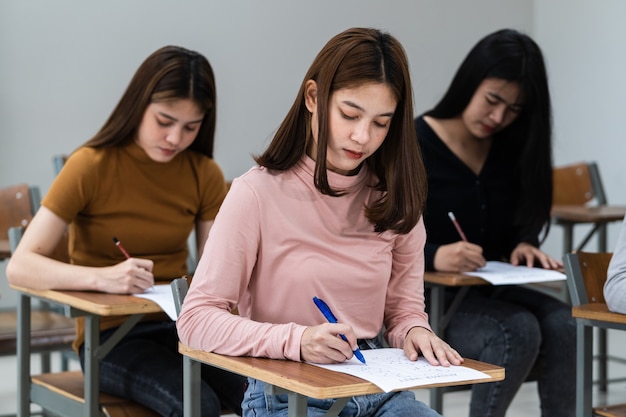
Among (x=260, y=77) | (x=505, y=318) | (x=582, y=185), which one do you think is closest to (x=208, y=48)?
(x=260, y=77)

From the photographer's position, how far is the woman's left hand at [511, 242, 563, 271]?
109 inches

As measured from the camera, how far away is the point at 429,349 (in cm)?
162

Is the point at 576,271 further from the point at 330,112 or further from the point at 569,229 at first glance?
the point at 569,229

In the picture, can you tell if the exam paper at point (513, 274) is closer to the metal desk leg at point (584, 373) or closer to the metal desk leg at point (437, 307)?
the metal desk leg at point (437, 307)

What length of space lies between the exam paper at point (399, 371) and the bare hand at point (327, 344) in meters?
0.01

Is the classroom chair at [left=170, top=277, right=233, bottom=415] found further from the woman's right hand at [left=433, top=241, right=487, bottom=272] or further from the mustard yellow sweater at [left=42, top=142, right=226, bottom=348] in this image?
the woman's right hand at [left=433, top=241, right=487, bottom=272]

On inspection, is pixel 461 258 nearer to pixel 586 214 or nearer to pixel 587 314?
Answer: pixel 587 314

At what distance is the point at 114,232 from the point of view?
98.5 inches

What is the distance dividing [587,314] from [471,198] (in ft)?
2.81

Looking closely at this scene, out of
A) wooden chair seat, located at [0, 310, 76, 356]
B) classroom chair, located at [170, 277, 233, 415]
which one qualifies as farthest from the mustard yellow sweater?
classroom chair, located at [170, 277, 233, 415]

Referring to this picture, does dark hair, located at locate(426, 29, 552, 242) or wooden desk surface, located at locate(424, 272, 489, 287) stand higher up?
dark hair, located at locate(426, 29, 552, 242)

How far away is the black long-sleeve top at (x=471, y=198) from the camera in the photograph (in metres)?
2.87

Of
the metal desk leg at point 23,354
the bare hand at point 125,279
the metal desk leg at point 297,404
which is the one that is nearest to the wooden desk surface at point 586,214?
the bare hand at point 125,279

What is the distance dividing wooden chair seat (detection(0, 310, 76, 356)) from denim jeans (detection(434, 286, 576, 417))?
1135 mm
